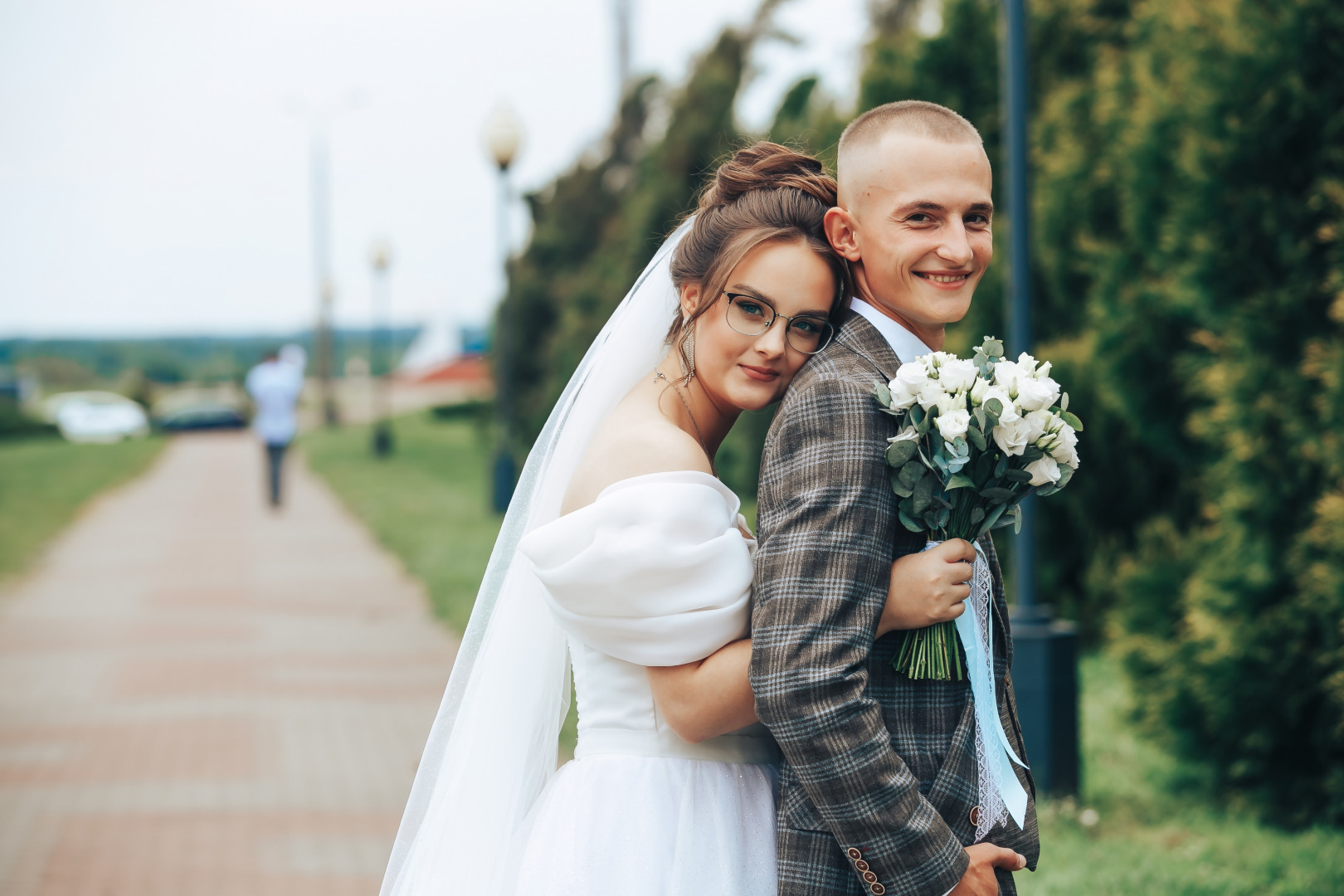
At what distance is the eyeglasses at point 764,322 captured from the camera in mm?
2152

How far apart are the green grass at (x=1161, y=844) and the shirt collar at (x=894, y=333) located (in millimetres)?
2835

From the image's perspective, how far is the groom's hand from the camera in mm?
1942

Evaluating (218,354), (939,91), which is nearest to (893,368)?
(939,91)

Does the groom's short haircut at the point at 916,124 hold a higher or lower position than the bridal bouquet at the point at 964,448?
higher

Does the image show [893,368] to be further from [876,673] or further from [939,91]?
[939,91]

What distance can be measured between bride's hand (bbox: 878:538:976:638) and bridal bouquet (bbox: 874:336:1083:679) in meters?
0.05

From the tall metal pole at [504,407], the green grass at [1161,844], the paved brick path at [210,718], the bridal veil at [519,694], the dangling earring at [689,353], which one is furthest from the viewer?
the tall metal pole at [504,407]

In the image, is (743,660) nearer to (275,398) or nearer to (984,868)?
(984,868)

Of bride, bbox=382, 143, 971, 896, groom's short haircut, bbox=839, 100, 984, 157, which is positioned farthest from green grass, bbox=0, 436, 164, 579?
groom's short haircut, bbox=839, 100, 984, 157

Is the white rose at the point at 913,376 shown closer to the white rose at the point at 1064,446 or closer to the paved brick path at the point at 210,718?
the white rose at the point at 1064,446

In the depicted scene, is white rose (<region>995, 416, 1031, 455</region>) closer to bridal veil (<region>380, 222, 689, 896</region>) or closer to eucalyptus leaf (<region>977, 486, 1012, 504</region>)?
eucalyptus leaf (<region>977, 486, 1012, 504</region>)

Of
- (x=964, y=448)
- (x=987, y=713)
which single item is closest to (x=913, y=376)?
(x=964, y=448)

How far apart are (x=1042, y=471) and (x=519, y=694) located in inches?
45.6

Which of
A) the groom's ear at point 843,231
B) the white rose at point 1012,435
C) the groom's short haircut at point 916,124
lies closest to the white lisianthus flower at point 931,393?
the white rose at point 1012,435
